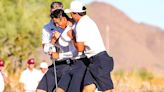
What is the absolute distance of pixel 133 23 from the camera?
557ft

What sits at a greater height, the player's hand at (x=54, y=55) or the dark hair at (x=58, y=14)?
the dark hair at (x=58, y=14)

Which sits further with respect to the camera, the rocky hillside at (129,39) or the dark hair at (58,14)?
the rocky hillside at (129,39)

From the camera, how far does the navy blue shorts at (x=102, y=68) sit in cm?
1187

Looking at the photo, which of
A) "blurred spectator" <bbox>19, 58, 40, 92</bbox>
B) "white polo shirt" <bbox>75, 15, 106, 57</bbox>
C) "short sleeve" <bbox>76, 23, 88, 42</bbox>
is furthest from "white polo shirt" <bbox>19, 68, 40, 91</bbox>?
"short sleeve" <bbox>76, 23, 88, 42</bbox>

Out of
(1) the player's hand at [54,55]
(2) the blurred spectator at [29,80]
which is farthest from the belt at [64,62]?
(2) the blurred spectator at [29,80]

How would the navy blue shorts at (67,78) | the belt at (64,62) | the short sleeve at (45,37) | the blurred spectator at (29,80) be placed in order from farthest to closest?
1. the blurred spectator at (29,80)
2. the short sleeve at (45,37)
3. the belt at (64,62)
4. the navy blue shorts at (67,78)

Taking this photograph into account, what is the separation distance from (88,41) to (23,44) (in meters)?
21.3

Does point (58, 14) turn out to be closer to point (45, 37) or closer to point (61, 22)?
point (61, 22)

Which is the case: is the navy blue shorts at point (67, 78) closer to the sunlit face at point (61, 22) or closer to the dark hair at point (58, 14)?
the sunlit face at point (61, 22)

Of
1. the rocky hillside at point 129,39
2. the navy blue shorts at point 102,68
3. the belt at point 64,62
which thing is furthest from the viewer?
the rocky hillside at point 129,39

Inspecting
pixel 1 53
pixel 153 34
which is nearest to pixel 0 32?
pixel 1 53

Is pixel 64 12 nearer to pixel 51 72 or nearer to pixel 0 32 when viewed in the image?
pixel 51 72

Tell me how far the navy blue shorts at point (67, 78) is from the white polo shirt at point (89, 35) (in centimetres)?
61

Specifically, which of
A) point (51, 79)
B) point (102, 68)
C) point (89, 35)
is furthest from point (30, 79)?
point (89, 35)
